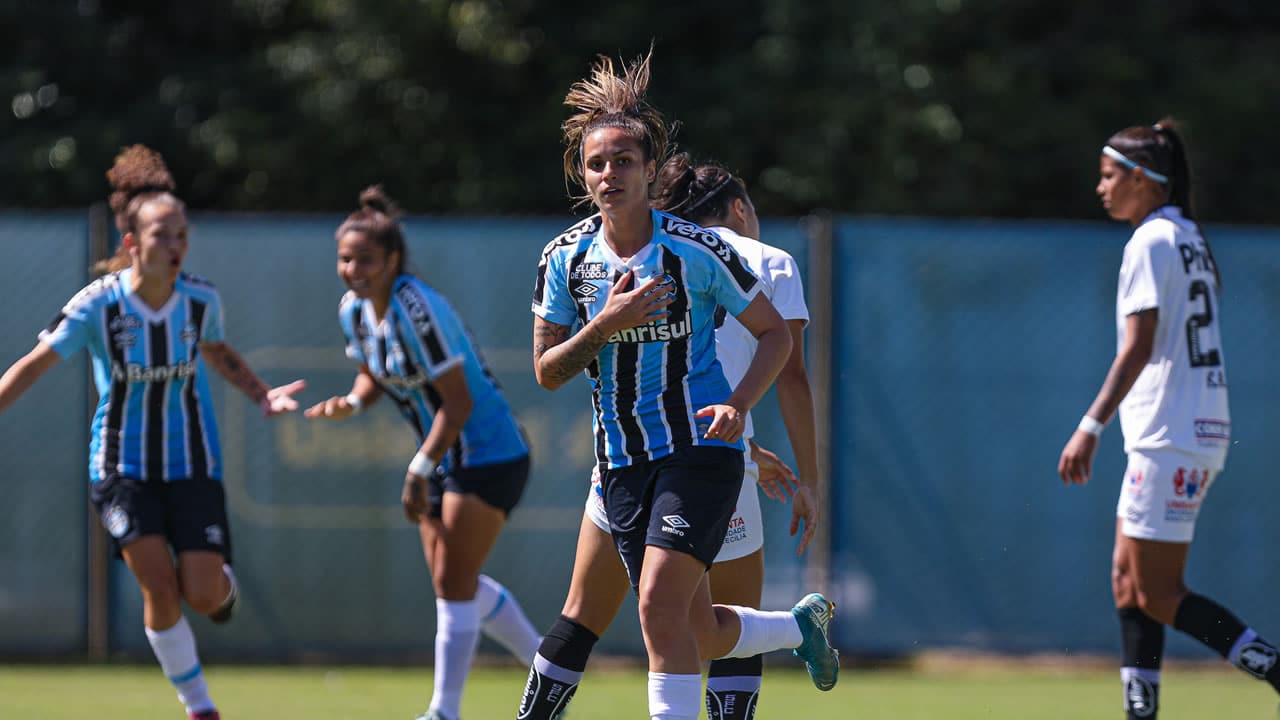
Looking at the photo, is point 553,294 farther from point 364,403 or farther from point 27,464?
point 27,464

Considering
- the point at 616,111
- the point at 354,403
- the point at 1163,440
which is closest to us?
the point at 616,111

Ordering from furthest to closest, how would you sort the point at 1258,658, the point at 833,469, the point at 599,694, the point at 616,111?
the point at 833,469, the point at 599,694, the point at 1258,658, the point at 616,111

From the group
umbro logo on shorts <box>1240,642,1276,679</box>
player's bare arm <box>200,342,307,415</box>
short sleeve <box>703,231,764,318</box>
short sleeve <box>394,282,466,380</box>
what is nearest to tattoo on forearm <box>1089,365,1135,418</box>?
umbro logo on shorts <box>1240,642,1276,679</box>

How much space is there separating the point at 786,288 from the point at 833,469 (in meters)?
4.25

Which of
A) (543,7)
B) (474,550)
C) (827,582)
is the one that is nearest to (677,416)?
(474,550)

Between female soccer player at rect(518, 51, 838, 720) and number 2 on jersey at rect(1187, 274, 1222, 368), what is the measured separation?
7.06ft

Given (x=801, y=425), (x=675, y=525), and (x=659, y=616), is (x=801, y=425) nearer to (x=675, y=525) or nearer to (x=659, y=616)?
(x=675, y=525)

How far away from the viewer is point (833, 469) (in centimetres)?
950

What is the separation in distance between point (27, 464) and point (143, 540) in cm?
369

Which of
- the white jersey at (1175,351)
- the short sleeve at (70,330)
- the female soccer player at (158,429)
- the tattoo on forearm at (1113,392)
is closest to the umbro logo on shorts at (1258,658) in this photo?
the white jersey at (1175,351)

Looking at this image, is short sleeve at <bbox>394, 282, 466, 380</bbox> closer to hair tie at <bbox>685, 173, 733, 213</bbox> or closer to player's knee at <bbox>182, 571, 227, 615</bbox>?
player's knee at <bbox>182, 571, 227, 615</bbox>

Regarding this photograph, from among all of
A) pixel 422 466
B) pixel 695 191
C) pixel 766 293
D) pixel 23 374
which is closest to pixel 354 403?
pixel 422 466

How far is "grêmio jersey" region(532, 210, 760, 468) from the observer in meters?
4.82

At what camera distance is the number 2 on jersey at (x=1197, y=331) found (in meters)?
6.26
